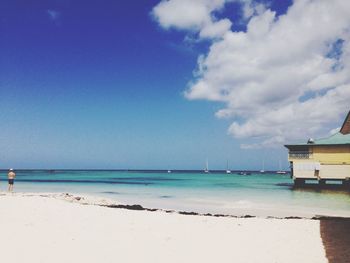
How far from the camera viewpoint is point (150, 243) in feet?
29.0

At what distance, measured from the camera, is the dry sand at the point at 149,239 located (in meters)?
7.59

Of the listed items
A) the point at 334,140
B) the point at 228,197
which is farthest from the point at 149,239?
the point at 334,140

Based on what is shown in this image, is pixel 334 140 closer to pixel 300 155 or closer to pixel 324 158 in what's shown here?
pixel 324 158

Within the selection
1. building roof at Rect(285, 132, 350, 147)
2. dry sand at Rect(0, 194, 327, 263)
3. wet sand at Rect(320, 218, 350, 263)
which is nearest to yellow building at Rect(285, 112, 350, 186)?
building roof at Rect(285, 132, 350, 147)

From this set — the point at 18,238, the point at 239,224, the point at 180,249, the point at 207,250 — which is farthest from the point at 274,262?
the point at 18,238

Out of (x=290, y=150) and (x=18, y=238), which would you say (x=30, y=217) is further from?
(x=290, y=150)

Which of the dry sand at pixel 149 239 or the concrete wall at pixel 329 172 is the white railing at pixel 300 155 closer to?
the concrete wall at pixel 329 172

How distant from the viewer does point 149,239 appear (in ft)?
30.6

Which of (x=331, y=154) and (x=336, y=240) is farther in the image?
(x=331, y=154)

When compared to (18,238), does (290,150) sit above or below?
above

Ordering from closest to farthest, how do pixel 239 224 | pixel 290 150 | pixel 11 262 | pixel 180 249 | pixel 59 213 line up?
pixel 11 262
pixel 180 249
pixel 239 224
pixel 59 213
pixel 290 150

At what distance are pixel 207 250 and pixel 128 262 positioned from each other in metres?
2.17

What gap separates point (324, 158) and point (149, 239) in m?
35.5

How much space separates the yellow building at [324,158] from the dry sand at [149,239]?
28.9 m
